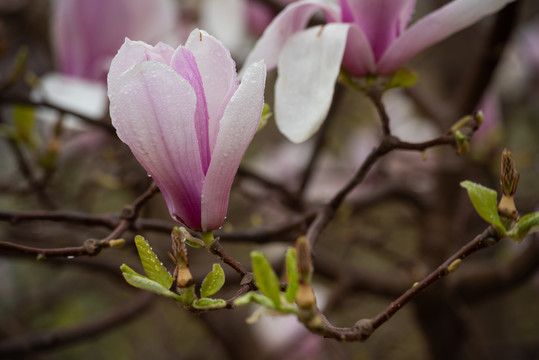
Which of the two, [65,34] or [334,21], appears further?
[65,34]

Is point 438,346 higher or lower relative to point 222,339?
higher

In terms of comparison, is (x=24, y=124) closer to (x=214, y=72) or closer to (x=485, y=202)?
(x=214, y=72)

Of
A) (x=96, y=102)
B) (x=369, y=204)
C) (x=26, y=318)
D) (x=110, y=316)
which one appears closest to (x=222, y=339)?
(x=110, y=316)

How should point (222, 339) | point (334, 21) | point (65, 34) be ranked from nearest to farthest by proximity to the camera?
point (334, 21) < point (65, 34) < point (222, 339)

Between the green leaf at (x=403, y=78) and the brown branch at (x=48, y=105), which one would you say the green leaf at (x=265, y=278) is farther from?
the brown branch at (x=48, y=105)

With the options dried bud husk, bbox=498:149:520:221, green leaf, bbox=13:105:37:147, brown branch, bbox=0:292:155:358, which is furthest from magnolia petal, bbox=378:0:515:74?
brown branch, bbox=0:292:155:358

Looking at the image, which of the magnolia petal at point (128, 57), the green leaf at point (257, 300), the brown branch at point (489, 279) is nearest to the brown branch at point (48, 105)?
the magnolia petal at point (128, 57)

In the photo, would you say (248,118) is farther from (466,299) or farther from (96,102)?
(466,299)
